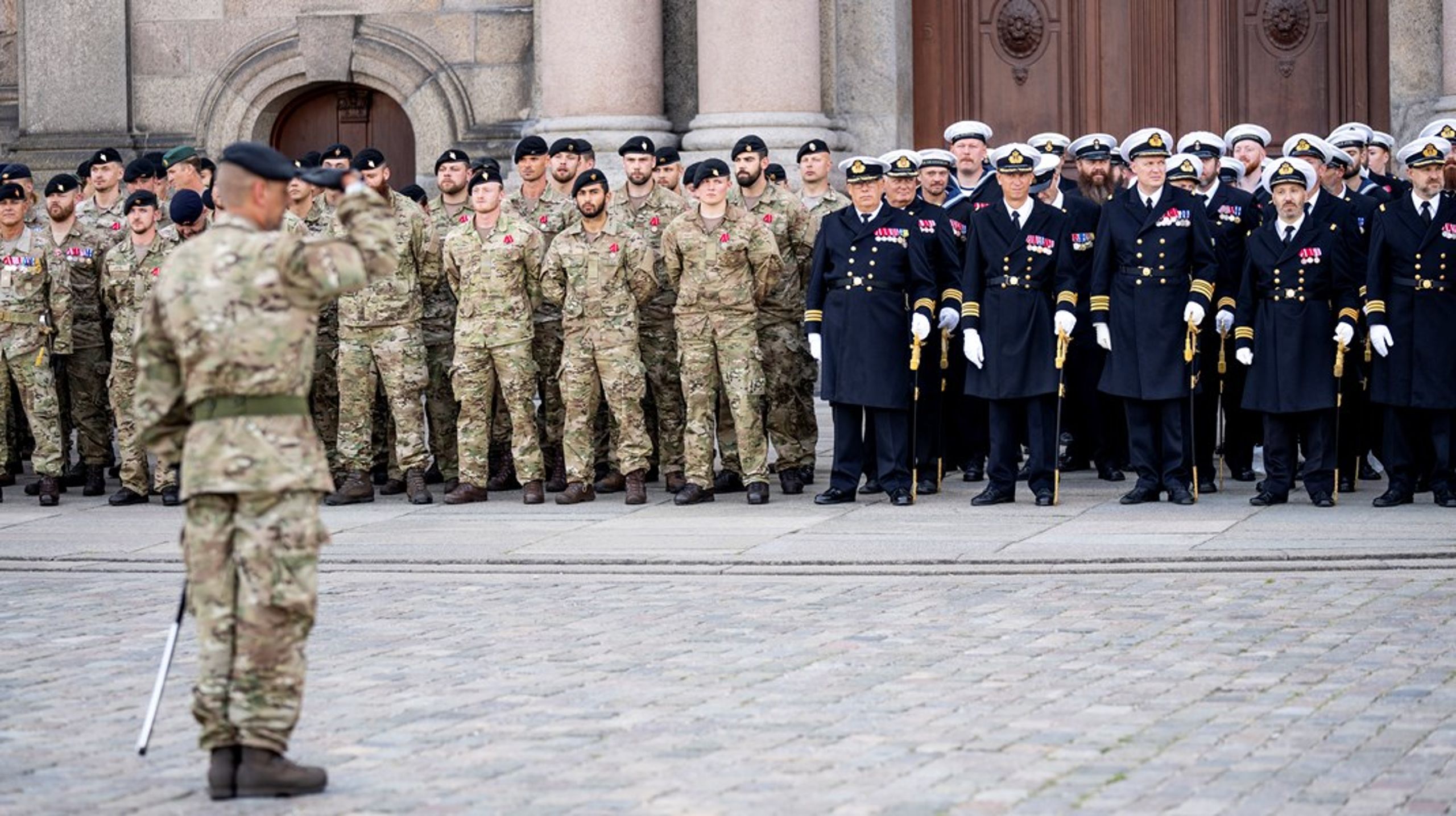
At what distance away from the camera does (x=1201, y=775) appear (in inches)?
266

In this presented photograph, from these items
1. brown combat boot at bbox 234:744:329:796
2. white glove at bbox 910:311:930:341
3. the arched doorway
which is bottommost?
brown combat boot at bbox 234:744:329:796

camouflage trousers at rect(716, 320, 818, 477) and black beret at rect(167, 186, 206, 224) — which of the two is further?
camouflage trousers at rect(716, 320, 818, 477)

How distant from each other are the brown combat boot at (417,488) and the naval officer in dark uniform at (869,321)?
226cm

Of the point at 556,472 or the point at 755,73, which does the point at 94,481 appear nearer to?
the point at 556,472

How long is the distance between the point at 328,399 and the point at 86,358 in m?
1.51

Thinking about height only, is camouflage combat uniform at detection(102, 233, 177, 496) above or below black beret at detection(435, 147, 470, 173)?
below

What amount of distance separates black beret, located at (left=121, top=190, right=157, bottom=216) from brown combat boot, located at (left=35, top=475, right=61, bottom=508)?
1620 mm

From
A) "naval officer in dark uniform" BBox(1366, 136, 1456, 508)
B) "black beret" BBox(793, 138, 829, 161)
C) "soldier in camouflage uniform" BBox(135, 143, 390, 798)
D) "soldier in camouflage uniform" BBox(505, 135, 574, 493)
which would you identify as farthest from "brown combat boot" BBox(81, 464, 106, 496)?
"soldier in camouflage uniform" BBox(135, 143, 390, 798)

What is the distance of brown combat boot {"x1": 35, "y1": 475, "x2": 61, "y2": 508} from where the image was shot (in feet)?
47.2

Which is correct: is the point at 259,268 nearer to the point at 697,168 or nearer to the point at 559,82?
the point at 697,168

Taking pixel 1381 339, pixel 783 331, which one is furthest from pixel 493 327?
pixel 1381 339

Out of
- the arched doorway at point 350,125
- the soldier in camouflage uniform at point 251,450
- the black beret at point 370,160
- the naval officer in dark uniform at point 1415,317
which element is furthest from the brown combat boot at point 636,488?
the arched doorway at point 350,125

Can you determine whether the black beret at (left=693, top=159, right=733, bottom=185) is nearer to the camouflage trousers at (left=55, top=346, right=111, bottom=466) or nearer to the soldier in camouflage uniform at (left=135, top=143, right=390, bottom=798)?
the camouflage trousers at (left=55, top=346, right=111, bottom=466)

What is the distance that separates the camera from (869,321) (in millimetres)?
13336
